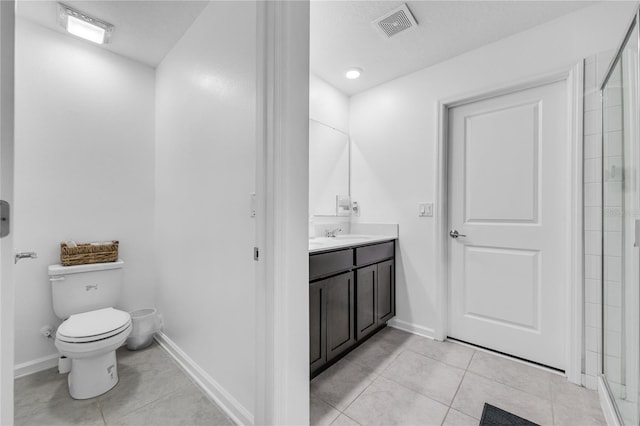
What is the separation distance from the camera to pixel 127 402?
154cm

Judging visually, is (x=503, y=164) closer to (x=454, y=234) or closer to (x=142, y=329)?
(x=454, y=234)

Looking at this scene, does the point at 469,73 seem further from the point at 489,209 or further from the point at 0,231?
the point at 0,231

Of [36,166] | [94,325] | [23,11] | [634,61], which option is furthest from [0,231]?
[634,61]

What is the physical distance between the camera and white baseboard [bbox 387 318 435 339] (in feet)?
7.75

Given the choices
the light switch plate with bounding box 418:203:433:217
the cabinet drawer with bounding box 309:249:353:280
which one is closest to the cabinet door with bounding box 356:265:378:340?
the cabinet drawer with bounding box 309:249:353:280

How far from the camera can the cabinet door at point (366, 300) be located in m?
2.03

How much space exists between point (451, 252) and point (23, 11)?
3.37 meters

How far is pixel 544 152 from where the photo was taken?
192 centimetres

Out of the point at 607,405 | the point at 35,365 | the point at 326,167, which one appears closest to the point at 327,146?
the point at 326,167

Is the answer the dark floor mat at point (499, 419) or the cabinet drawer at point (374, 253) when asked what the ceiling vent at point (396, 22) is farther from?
the dark floor mat at point (499, 419)

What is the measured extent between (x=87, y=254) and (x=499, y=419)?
8.75 feet

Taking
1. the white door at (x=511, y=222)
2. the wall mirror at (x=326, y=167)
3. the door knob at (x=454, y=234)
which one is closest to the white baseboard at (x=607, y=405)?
the white door at (x=511, y=222)

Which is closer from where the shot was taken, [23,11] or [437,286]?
[23,11]

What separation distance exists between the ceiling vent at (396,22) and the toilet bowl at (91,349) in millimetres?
2469
